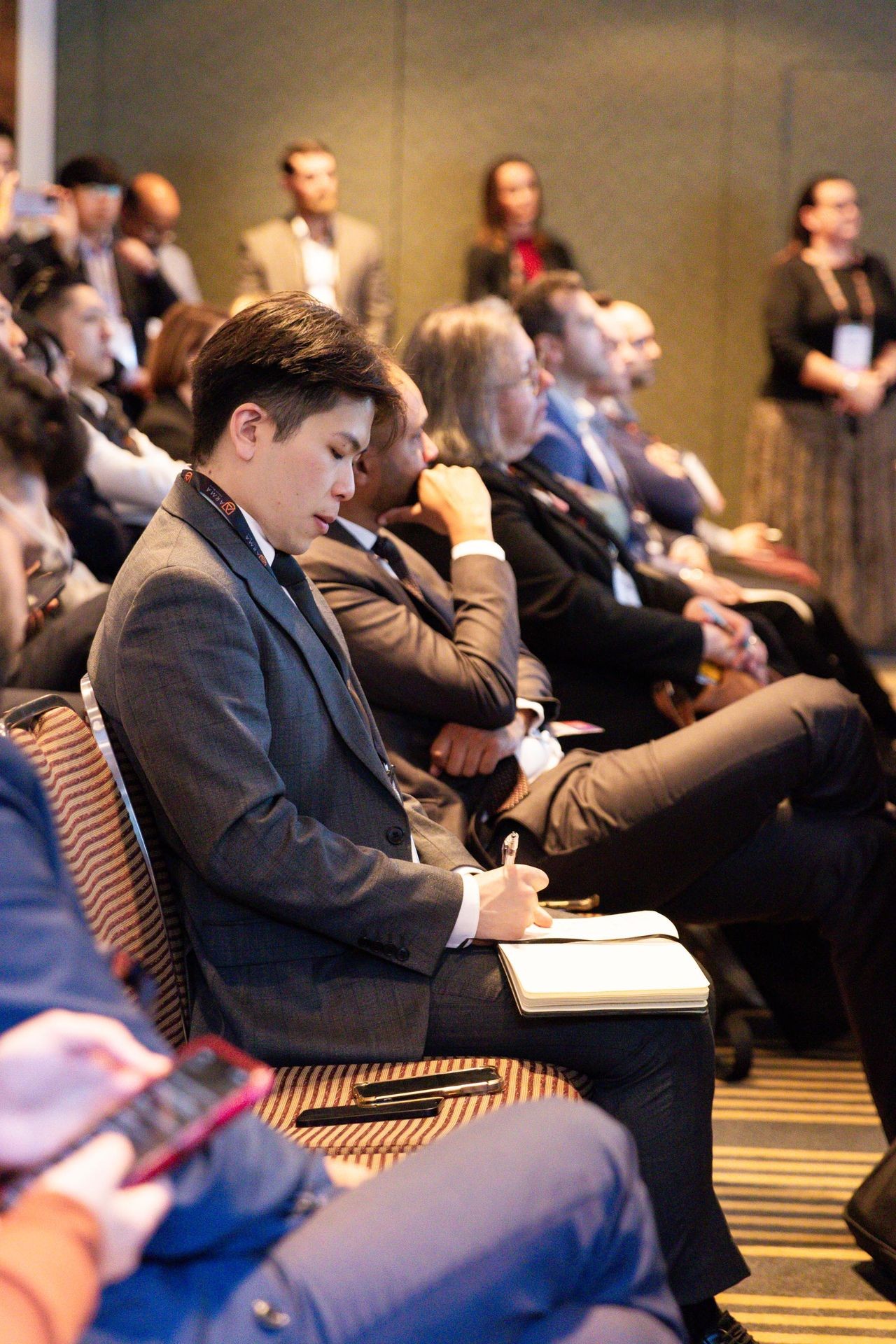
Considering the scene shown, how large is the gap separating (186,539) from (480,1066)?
2.20 ft

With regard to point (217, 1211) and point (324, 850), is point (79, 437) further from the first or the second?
point (217, 1211)

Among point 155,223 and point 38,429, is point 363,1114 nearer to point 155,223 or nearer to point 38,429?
point 38,429

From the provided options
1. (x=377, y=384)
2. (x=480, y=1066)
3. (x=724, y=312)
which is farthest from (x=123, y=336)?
(x=480, y=1066)

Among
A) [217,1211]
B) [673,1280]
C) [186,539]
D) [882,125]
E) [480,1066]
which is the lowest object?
[673,1280]

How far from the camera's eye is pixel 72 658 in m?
2.31

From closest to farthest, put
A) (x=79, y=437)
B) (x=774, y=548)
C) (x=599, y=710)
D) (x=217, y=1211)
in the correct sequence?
(x=217, y=1211)
(x=79, y=437)
(x=599, y=710)
(x=774, y=548)

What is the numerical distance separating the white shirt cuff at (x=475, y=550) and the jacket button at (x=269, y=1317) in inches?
58.0

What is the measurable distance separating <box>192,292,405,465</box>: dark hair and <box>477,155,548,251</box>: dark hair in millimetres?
5229

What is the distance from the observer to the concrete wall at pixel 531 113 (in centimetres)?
690

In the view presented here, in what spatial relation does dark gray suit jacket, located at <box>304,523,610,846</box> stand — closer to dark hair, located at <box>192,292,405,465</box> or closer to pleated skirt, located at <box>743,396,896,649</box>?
dark hair, located at <box>192,292,405,465</box>

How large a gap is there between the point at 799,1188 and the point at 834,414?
193 inches

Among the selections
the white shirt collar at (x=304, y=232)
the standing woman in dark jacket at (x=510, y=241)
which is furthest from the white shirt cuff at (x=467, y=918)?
the standing woman in dark jacket at (x=510, y=241)

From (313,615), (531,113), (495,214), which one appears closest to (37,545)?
(313,615)

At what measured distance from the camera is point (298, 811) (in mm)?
1688
